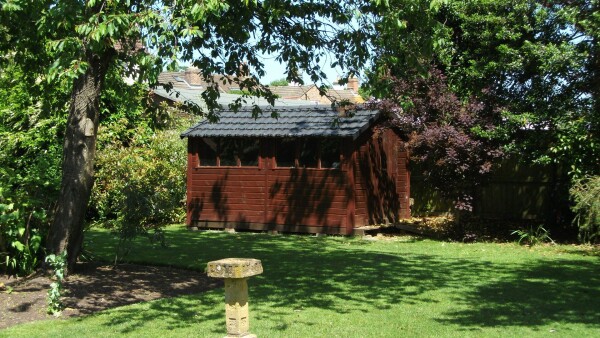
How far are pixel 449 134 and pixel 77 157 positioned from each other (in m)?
8.90

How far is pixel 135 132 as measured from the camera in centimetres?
2264

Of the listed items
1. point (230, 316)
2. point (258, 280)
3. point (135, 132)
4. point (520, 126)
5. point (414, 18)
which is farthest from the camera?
point (135, 132)

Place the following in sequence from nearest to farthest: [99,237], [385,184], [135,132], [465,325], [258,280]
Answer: [465,325], [258,280], [99,237], [385,184], [135,132]

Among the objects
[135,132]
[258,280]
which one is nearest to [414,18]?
[258,280]

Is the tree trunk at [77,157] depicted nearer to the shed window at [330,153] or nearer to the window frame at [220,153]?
the shed window at [330,153]

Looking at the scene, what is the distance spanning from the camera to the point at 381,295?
10.3m

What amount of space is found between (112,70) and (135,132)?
413 inches

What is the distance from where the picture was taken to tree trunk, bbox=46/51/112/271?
35.6 ft

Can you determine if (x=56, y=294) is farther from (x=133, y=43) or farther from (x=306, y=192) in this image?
(x=306, y=192)

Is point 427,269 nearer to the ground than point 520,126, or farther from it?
nearer to the ground

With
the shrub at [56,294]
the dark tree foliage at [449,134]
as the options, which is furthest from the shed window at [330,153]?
the shrub at [56,294]

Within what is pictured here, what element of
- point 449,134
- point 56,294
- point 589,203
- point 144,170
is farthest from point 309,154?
point 56,294

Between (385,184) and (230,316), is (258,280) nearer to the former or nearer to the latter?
(230,316)

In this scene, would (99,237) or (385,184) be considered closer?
(99,237)
